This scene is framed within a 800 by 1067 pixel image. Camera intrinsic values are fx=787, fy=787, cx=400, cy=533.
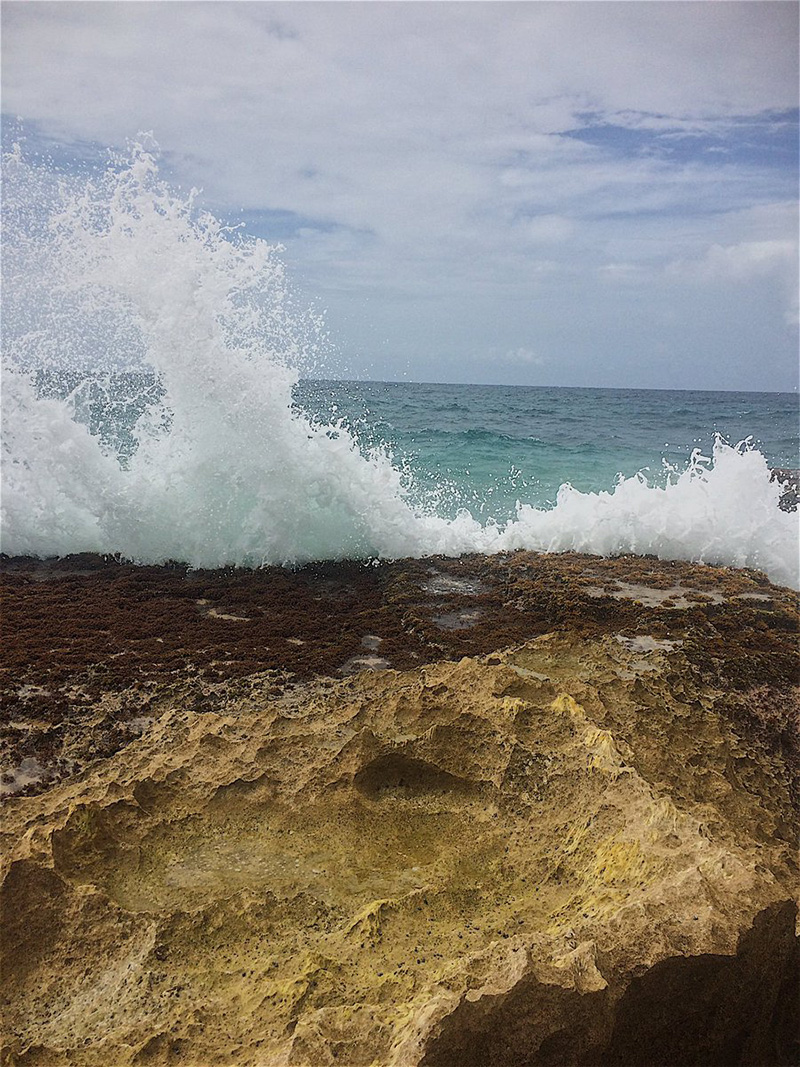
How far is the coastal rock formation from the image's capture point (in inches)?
93.7

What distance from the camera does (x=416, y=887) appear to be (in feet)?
10.1

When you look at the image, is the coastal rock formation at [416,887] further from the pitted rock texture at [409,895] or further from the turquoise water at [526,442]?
the turquoise water at [526,442]

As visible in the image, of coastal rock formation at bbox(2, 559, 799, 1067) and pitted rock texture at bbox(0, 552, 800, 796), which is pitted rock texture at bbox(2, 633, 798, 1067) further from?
pitted rock texture at bbox(0, 552, 800, 796)

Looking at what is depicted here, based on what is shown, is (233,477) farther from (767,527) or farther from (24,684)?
(767,527)

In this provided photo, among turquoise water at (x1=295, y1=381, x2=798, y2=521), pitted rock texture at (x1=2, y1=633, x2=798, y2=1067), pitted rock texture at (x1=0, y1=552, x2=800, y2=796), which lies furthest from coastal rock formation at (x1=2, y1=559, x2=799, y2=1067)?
turquoise water at (x1=295, y1=381, x2=798, y2=521)

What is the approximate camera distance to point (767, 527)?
999cm

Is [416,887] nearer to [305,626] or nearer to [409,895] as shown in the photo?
[409,895]

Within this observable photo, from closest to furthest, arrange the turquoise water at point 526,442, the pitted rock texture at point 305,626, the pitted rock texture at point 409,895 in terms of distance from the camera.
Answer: the pitted rock texture at point 409,895 < the pitted rock texture at point 305,626 < the turquoise water at point 526,442

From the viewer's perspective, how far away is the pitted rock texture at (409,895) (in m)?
2.37

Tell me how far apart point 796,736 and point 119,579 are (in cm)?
618

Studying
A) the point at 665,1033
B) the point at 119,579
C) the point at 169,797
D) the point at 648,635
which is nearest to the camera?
the point at 665,1033

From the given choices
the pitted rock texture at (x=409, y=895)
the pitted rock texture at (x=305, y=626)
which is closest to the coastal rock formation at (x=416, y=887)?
the pitted rock texture at (x=409, y=895)

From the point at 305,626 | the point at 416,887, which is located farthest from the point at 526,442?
the point at 416,887

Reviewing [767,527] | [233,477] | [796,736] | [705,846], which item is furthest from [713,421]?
[705,846]
